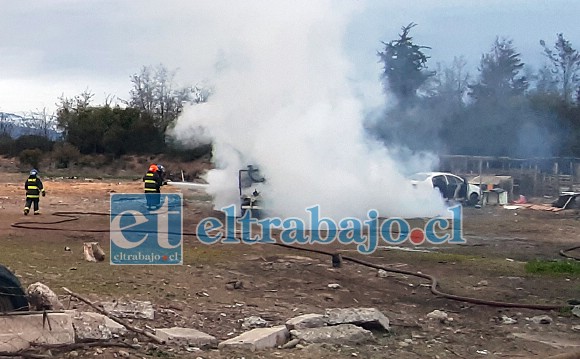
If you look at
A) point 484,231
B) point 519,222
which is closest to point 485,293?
point 484,231

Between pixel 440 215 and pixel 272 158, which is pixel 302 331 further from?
pixel 440 215

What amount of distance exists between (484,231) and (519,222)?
3.03m

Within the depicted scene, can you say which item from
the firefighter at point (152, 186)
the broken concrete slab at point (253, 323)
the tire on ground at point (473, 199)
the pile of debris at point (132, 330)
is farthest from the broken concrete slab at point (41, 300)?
the tire on ground at point (473, 199)

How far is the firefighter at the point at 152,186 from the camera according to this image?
21.2m

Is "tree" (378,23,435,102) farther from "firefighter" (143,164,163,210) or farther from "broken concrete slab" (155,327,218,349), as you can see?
"broken concrete slab" (155,327,218,349)

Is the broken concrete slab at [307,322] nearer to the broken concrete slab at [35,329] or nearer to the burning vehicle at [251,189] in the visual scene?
the broken concrete slab at [35,329]

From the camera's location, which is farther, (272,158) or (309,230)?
(272,158)

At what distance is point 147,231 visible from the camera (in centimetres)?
1669

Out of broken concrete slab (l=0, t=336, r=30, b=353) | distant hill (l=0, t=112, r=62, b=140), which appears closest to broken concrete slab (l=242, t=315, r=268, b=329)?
broken concrete slab (l=0, t=336, r=30, b=353)

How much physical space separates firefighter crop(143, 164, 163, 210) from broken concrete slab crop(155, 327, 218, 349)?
45.6 feet

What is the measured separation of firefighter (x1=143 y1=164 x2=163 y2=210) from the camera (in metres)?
21.2

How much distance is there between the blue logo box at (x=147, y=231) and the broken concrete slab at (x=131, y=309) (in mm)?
3803

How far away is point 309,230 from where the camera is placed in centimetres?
1872

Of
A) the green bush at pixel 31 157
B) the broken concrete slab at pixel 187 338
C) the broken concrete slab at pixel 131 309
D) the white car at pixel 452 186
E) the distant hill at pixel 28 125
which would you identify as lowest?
the broken concrete slab at pixel 187 338
